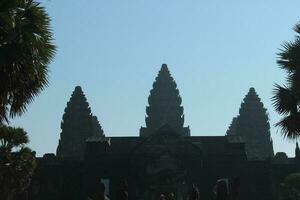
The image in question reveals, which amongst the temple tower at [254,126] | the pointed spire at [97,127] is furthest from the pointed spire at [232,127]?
the pointed spire at [97,127]

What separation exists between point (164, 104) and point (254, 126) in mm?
16141

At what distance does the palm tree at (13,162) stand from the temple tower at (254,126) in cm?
5190

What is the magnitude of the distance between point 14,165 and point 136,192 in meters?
24.6

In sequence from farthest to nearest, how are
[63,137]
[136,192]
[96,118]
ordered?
[96,118]
[63,137]
[136,192]

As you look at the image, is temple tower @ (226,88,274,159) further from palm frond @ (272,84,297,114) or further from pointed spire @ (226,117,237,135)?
palm frond @ (272,84,297,114)

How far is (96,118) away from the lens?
98750mm

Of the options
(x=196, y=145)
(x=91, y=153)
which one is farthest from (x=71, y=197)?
(x=196, y=145)

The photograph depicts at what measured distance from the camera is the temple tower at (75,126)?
271ft

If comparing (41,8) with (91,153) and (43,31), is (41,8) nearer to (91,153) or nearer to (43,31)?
(43,31)

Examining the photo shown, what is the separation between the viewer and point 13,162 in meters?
34.5

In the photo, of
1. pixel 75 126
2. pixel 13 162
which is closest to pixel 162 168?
pixel 13 162

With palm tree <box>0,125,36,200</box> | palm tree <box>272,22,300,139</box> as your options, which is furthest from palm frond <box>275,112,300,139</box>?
palm tree <box>0,125,36,200</box>

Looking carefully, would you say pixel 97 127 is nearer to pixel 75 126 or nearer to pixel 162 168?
pixel 75 126

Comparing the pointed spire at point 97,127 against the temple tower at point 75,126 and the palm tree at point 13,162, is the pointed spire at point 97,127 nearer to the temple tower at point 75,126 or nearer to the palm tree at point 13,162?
the temple tower at point 75,126
